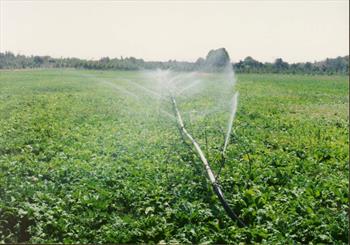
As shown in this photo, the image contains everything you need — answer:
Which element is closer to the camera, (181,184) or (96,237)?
(96,237)

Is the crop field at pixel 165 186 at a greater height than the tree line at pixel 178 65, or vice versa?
the tree line at pixel 178 65

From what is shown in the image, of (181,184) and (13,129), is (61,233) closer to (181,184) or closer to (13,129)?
(181,184)

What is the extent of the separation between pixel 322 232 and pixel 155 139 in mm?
6671

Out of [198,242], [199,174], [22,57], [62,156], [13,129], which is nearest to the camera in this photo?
[198,242]

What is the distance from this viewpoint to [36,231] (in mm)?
5555

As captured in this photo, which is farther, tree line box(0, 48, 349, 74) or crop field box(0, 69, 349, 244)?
tree line box(0, 48, 349, 74)

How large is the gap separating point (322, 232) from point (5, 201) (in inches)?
178

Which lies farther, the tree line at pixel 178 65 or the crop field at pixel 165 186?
the tree line at pixel 178 65

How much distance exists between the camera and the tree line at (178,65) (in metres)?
65.8

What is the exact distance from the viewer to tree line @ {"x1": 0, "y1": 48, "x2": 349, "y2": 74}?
65.8m

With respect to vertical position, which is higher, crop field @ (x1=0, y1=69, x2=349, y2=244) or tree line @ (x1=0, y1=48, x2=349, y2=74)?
tree line @ (x1=0, y1=48, x2=349, y2=74)

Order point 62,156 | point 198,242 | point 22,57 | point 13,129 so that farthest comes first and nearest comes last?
point 22,57 < point 13,129 < point 62,156 < point 198,242

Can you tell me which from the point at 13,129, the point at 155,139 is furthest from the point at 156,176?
the point at 13,129

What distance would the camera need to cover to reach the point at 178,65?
73.8 meters
